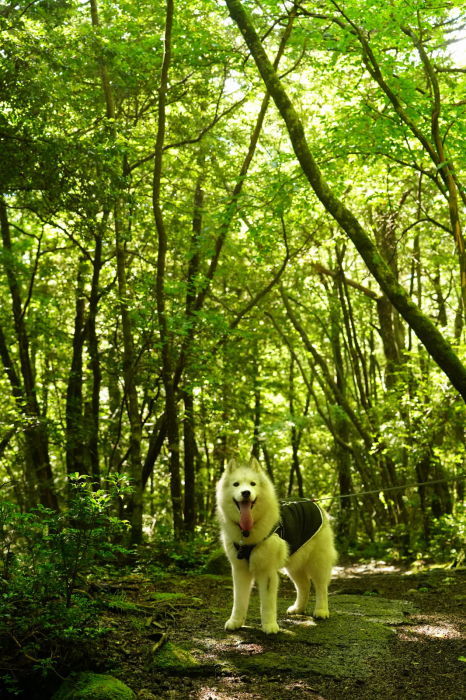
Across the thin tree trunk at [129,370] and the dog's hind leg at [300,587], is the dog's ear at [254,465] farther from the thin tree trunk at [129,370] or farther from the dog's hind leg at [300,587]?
the thin tree trunk at [129,370]

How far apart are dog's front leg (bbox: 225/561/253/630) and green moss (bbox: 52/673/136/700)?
5.51 feet

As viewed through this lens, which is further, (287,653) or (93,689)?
(287,653)

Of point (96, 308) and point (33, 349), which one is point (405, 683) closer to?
point (96, 308)

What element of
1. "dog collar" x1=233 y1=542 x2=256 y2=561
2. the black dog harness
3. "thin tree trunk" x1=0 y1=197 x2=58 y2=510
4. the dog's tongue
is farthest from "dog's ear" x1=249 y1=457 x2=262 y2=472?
"thin tree trunk" x1=0 y1=197 x2=58 y2=510

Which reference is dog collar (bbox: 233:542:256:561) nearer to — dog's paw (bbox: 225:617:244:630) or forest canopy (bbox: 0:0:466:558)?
dog's paw (bbox: 225:617:244:630)

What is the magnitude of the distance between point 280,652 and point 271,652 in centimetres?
7

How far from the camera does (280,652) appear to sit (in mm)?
4770

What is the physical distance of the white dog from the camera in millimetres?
5402

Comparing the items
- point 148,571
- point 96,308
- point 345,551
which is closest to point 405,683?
point 148,571

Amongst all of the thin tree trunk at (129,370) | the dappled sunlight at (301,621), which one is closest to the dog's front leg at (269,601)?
the dappled sunlight at (301,621)

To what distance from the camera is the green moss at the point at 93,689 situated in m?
3.62

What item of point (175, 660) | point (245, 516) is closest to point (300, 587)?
point (245, 516)

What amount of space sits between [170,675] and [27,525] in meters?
1.39

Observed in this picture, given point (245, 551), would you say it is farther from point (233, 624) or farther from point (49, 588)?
point (49, 588)
